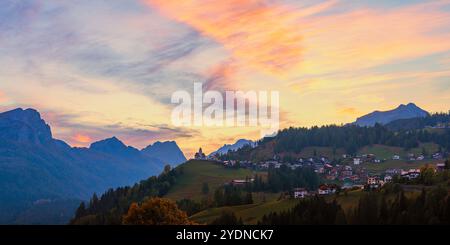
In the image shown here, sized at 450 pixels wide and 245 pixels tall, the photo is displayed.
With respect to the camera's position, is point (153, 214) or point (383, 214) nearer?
point (153, 214)

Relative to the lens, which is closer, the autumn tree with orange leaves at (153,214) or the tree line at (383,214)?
the tree line at (383,214)

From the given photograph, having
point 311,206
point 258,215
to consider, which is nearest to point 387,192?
point 258,215

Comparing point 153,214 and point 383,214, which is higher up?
point 153,214

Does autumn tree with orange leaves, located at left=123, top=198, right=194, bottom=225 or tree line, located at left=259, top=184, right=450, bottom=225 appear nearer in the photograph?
tree line, located at left=259, top=184, right=450, bottom=225
